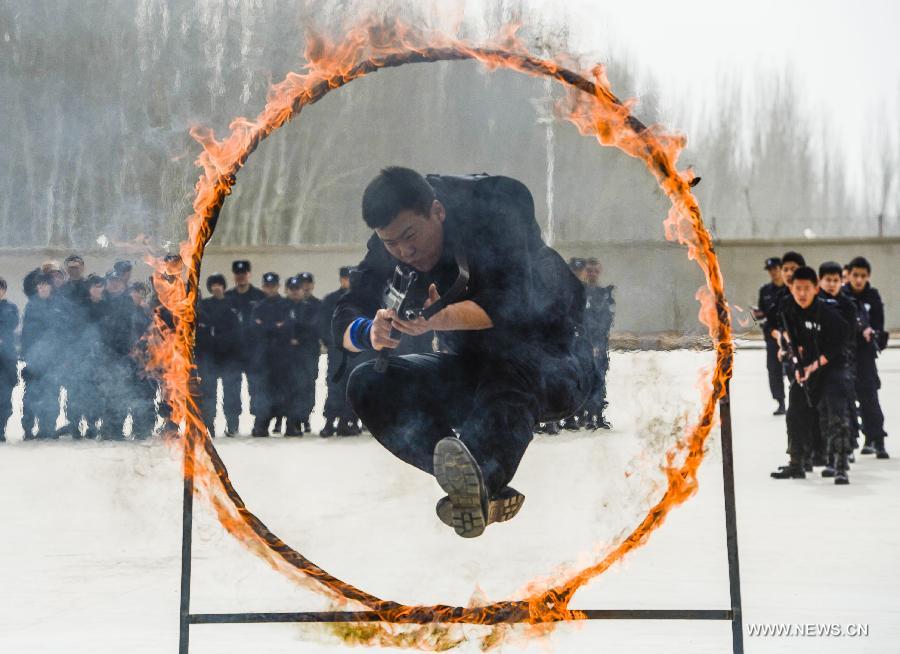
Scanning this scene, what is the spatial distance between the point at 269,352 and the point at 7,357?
5.23m

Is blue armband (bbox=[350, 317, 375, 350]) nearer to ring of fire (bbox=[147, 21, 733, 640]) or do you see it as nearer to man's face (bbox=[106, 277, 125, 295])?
ring of fire (bbox=[147, 21, 733, 640])

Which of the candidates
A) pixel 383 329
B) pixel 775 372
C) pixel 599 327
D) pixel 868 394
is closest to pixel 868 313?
pixel 868 394

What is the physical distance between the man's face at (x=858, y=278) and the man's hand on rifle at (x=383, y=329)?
7.83 meters

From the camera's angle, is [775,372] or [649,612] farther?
[775,372]

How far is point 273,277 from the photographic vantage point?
5.59 m

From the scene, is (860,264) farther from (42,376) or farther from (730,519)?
(42,376)

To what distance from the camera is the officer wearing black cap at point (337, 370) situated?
4.83 meters

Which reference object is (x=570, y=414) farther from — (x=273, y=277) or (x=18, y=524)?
(x=18, y=524)

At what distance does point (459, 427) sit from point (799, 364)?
5846 millimetres

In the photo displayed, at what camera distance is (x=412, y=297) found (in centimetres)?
461

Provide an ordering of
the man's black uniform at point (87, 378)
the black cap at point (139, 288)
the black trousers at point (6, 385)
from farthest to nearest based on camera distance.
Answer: the black trousers at point (6, 385) → the man's black uniform at point (87, 378) → the black cap at point (139, 288)

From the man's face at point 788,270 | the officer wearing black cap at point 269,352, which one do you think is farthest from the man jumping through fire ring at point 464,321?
the man's face at point 788,270

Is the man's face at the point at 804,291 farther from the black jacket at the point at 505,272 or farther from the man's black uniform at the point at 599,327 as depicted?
the black jacket at the point at 505,272

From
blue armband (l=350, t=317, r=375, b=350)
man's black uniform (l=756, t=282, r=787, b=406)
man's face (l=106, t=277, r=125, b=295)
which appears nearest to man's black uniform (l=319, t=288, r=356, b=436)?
blue armband (l=350, t=317, r=375, b=350)
